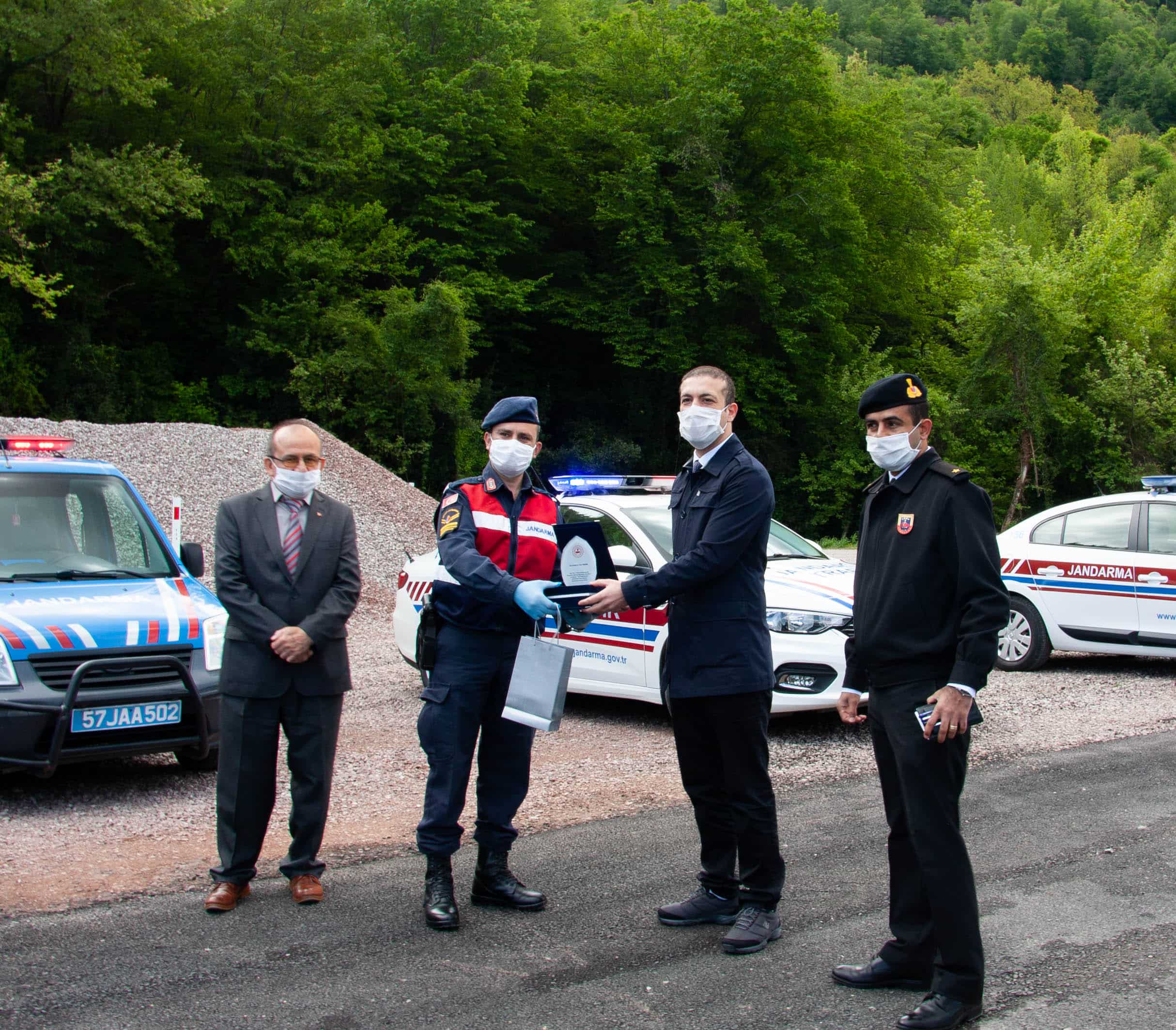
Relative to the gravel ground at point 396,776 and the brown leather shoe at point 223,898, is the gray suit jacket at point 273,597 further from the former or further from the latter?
the gravel ground at point 396,776

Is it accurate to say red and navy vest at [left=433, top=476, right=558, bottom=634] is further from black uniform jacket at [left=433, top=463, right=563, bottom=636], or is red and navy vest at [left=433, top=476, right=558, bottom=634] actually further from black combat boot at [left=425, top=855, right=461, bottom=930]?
black combat boot at [left=425, top=855, right=461, bottom=930]

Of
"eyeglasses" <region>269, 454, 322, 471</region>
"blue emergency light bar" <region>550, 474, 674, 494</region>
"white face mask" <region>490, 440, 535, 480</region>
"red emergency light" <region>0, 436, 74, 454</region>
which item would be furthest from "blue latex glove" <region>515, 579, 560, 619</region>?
"red emergency light" <region>0, 436, 74, 454</region>

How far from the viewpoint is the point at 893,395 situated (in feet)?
12.9

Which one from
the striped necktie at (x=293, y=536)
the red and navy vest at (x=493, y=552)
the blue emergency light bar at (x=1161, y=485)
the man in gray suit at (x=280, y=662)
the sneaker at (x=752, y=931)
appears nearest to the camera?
the sneaker at (x=752, y=931)

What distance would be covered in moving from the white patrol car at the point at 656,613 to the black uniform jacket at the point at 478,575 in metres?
2.42

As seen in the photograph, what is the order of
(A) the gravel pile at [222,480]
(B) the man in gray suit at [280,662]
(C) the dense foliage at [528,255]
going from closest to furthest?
1. (B) the man in gray suit at [280,662]
2. (A) the gravel pile at [222,480]
3. (C) the dense foliage at [528,255]

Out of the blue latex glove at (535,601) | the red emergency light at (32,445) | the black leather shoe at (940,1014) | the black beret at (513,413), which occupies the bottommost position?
→ the black leather shoe at (940,1014)

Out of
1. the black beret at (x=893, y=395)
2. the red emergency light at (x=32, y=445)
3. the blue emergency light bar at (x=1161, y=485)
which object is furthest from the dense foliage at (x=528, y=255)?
the black beret at (x=893, y=395)

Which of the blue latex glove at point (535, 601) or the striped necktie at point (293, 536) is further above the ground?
the striped necktie at point (293, 536)

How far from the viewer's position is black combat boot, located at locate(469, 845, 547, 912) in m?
4.64

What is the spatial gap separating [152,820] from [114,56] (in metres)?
31.5

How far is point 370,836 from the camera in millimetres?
5668

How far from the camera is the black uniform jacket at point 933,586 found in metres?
3.60

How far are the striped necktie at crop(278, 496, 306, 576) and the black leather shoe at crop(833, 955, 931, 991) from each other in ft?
9.07
